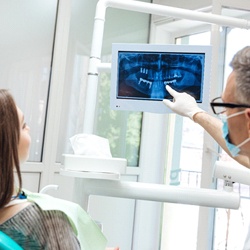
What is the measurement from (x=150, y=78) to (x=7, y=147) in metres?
0.75

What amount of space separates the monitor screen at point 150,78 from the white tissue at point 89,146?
18 cm

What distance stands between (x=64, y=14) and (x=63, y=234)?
69.1 inches

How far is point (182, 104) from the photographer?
143 cm

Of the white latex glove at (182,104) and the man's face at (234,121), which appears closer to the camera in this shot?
the man's face at (234,121)

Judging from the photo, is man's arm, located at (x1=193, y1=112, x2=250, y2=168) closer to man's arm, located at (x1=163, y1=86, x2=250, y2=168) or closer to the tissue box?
man's arm, located at (x1=163, y1=86, x2=250, y2=168)

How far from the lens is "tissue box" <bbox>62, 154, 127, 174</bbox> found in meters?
1.31

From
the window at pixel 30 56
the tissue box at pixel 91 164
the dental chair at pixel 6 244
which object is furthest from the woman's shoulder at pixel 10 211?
the window at pixel 30 56

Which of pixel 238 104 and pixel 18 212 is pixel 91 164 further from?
pixel 238 104

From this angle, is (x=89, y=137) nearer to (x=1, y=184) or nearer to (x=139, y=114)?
(x=1, y=184)

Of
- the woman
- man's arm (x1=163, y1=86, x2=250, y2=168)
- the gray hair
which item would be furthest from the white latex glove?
the woman

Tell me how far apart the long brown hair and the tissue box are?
0.37m

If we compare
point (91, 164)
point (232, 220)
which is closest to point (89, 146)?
point (91, 164)

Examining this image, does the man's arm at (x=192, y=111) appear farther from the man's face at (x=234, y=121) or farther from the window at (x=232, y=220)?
the window at (x=232, y=220)

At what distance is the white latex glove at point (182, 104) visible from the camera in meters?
1.43
